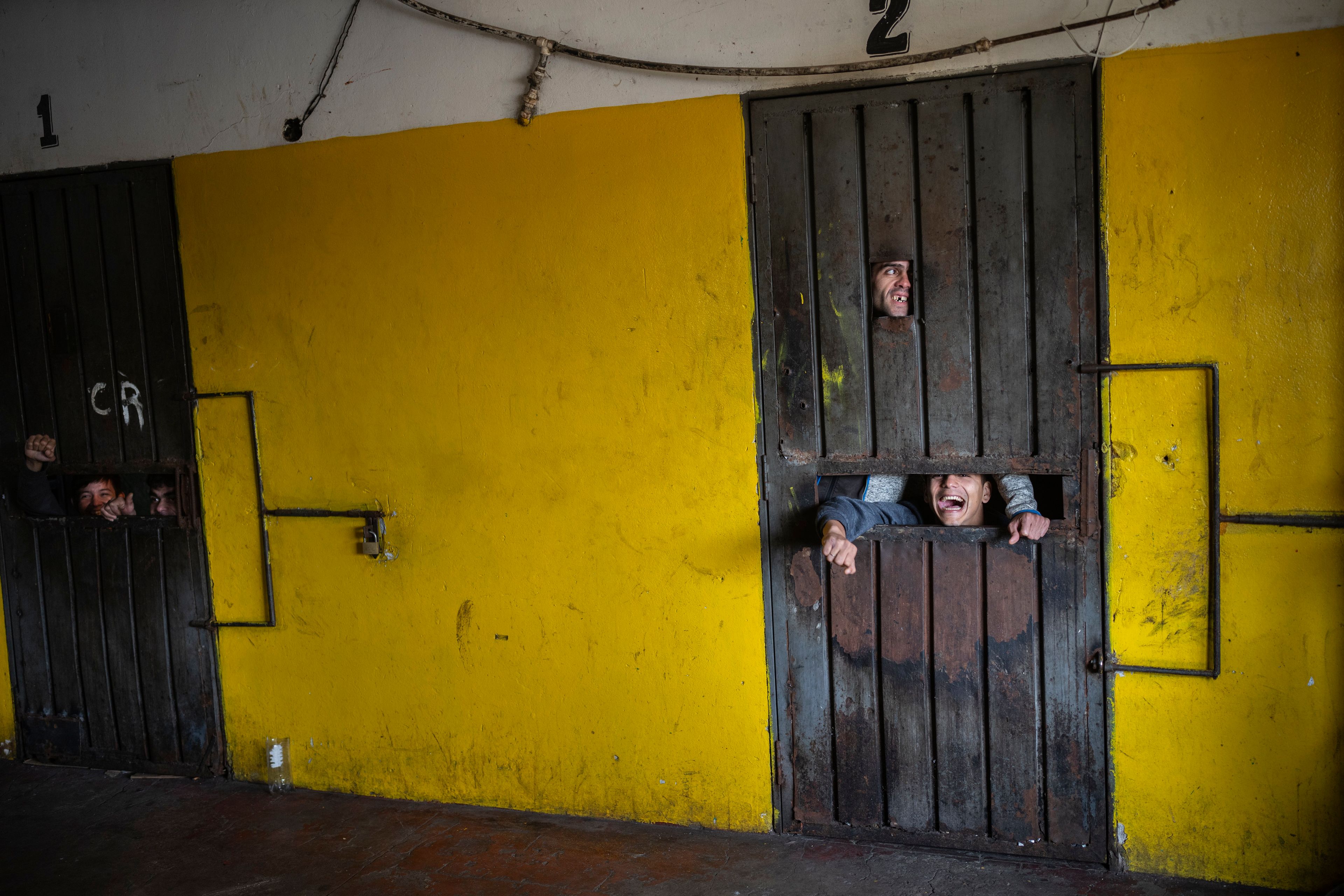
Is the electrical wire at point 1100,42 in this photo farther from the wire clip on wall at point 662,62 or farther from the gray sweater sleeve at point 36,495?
the gray sweater sleeve at point 36,495

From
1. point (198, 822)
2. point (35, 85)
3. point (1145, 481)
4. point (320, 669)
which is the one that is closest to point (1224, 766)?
point (1145, 481)

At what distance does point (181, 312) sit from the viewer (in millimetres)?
3811

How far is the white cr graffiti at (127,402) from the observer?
154 inches

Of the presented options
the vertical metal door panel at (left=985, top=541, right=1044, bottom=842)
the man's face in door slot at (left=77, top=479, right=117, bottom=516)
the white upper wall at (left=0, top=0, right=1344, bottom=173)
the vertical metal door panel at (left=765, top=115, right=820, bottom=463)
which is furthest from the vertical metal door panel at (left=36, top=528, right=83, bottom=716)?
the vertical metal door panel at (left=985, top=541, right=1044, bottom=842)

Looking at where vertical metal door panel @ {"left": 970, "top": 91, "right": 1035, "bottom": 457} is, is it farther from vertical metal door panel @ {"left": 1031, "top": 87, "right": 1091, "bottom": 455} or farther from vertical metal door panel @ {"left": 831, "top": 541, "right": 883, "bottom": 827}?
vertical metal door panel @ {"left": 831, "top": 541, "right": 883, "bottom": 827}

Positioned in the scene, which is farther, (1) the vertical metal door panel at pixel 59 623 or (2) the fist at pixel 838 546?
(1) the vertical metal door panel at pixel 59 623

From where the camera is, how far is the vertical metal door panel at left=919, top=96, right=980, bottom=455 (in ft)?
9.41

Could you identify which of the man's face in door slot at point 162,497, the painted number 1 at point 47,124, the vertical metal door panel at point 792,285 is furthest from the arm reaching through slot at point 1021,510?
the painted number 1 at point 47,124

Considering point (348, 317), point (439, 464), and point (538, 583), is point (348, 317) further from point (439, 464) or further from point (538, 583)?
point (538, 583)

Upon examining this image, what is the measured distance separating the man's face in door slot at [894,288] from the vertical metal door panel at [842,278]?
6 cm

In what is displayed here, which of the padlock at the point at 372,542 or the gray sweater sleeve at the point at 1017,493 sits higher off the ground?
the gray sweater sleeve at the point at 1017,493

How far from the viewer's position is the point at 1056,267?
2.80 metres

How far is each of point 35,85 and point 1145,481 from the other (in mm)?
4736

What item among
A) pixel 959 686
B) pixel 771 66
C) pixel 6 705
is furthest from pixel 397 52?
pixel 6 705
